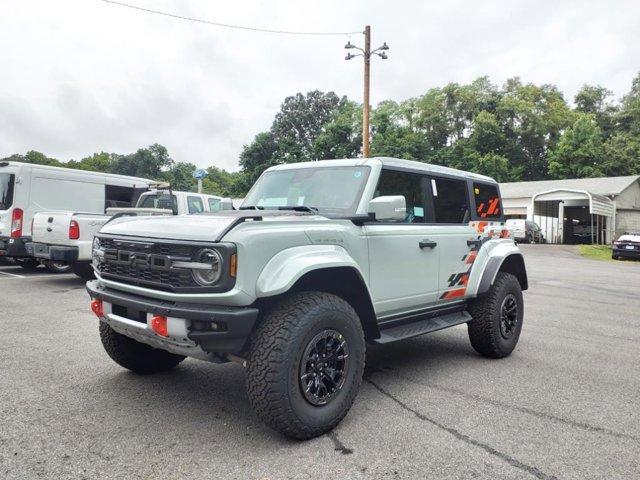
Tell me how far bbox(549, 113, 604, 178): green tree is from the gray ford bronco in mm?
45107

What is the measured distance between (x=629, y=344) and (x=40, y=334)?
6985mm

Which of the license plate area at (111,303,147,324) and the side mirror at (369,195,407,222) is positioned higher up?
the side mirror at (369,195,407,222)

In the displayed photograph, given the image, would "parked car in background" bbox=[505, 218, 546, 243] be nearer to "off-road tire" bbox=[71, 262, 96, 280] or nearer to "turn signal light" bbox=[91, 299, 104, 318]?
"off-road tire" bbox=[71, 262, 96, 280]

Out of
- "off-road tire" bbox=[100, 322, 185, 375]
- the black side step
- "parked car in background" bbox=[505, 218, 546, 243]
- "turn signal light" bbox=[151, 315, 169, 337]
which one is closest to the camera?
"turn signal light" bbox=[151, 315, 169, 337]

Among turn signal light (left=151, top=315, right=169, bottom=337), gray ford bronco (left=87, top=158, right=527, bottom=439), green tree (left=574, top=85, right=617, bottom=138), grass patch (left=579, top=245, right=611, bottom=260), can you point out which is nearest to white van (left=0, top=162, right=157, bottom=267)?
gray ford bronco (left=87, top=158, right=527, bottom=439)

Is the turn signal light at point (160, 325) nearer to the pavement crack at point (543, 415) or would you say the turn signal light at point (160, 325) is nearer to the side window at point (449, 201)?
the pavement crack at point (543, 415)

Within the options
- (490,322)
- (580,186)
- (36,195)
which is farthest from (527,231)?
(490,322)

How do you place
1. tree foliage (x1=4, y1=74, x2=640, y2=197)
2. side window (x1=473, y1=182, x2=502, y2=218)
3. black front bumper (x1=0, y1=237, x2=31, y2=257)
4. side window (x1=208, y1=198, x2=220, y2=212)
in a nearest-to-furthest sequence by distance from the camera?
side window (x1=473, y1=182, x2=502, y2=218) → black front bumper (x1=0, y1=237, x2=31, y2=257) → side window (x1=208, y1=198, x2=220, y2=212) → tree foliage (x1=4, y1=74, x2=640, y2=197)

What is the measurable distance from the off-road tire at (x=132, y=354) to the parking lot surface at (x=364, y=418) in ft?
0.37

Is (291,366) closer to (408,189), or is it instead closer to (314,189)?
(314,189)

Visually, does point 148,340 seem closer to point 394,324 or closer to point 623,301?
point 394,324

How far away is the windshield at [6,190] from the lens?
10594 mm

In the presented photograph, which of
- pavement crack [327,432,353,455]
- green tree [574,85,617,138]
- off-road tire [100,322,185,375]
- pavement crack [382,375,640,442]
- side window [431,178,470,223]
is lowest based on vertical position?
pavement crack [327,432,353,455]

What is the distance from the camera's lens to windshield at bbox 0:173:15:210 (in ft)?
34.8
